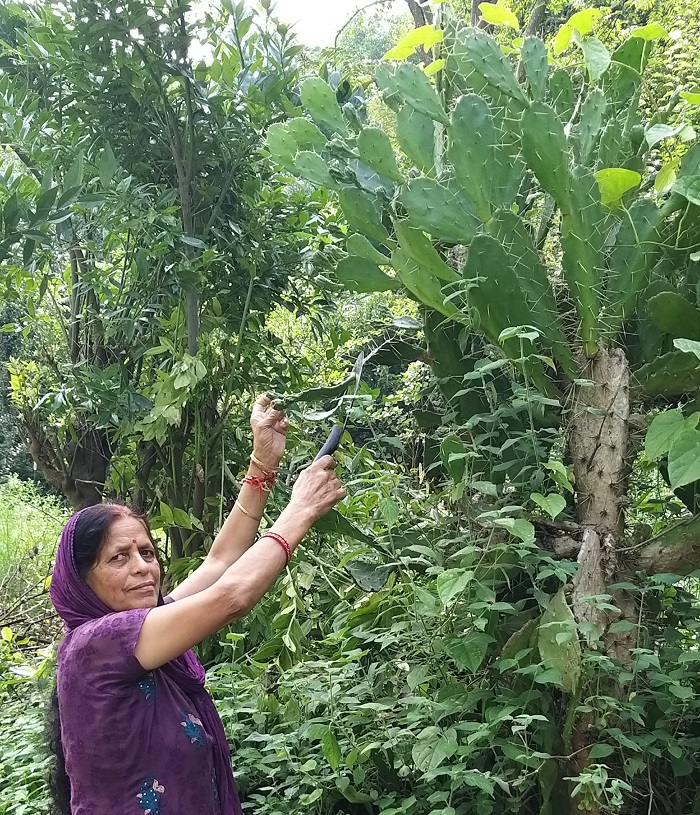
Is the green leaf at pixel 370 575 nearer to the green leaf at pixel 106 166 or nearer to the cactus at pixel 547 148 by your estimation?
the cactus at pixel 547 148

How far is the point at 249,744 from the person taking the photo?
1.56 metres

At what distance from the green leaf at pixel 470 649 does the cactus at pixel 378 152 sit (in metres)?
0.73

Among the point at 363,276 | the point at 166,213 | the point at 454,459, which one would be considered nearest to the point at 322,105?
the point at 363,276

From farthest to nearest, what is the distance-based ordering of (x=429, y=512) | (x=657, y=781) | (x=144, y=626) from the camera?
(x=429, y=512) → (x=657, y=781) → (x=144, y=626)

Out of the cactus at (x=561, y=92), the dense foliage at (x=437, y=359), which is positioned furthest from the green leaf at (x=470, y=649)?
the cactus at (x=561, y=92)

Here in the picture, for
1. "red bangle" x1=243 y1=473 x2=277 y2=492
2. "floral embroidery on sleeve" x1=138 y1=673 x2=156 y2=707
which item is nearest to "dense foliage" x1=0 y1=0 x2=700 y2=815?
"red bangle" x1=243 y1=473 x2=277 y2=492

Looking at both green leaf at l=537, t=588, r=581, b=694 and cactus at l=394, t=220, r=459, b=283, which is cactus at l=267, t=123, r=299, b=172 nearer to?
cactus at l=394, t=220, r=459, b=283

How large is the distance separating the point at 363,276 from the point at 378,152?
21 cm

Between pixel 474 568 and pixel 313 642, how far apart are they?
663 mm

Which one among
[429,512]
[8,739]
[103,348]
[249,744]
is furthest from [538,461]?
[8,739]

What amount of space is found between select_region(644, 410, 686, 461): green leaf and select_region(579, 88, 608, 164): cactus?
0.42 m

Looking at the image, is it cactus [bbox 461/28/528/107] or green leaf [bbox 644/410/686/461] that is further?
cactus [bbox 461/28/528/107]

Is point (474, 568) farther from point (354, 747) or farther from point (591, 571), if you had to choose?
point (354, 747)

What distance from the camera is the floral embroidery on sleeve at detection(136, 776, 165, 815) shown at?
991mm
